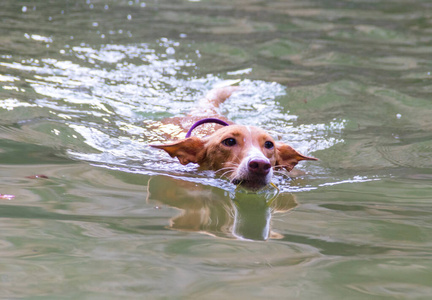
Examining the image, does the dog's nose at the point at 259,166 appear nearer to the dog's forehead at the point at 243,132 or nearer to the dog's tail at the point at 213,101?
the dog's forehead at the point at 243,132

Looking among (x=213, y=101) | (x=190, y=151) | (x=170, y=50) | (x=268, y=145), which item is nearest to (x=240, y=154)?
(x=268, y=145)

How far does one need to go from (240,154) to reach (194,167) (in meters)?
0.66

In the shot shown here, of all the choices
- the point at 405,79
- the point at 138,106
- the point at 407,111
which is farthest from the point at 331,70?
the point at 138,106

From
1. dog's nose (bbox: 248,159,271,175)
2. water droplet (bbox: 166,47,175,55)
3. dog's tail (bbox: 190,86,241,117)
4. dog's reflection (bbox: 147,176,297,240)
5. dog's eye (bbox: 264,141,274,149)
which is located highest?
water droplet (bbox: 166,47,175,55)

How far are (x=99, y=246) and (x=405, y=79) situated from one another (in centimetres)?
679

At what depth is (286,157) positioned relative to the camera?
17.0ft

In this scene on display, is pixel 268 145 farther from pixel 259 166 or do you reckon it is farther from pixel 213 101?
pixel 213 101

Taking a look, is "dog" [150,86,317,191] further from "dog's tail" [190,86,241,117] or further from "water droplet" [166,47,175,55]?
"water droplet" [166,47,175,55]

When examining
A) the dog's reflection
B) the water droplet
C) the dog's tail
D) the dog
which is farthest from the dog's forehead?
the water droplet

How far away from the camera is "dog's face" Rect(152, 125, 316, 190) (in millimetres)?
4305

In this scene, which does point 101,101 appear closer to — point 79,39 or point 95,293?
point 79,39

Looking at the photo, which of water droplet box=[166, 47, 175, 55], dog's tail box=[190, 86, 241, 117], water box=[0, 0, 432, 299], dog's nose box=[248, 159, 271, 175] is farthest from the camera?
water droplet box=[166, 47, 175, 55]

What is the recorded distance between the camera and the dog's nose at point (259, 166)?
4227mm

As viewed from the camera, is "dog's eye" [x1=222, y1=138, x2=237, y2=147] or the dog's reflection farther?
"dog's eye" [x1=222, y1=138, x2=237, y2=147]
